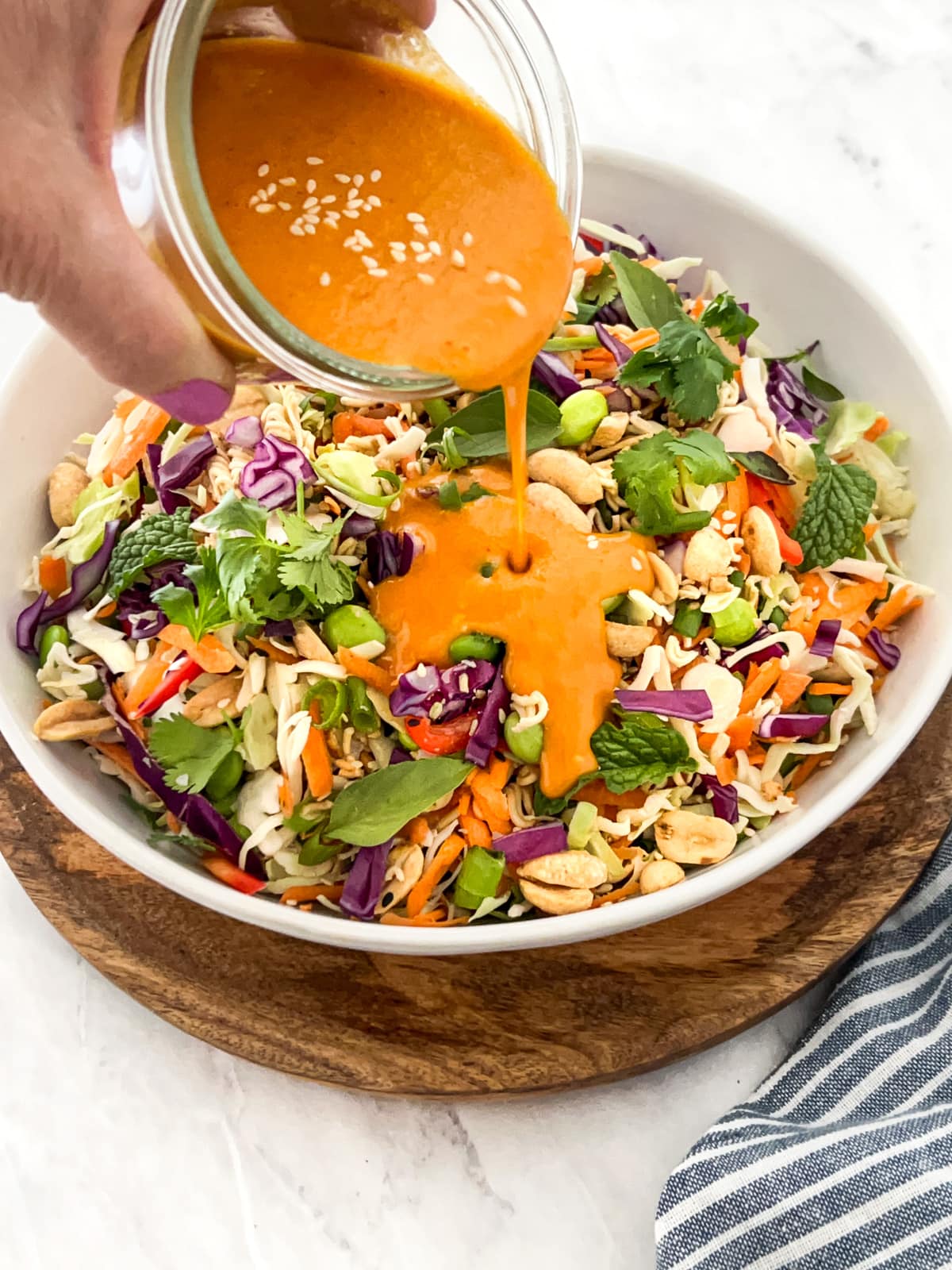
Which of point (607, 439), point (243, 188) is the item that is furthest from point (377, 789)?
point (243, 188)

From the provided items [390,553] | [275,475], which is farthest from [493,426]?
[275,475]

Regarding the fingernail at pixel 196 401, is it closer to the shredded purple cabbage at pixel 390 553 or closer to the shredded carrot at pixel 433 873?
the shredded purple cabbage at pixel 390 553

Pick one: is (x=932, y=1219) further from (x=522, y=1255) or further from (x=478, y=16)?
(x=478, y=16)

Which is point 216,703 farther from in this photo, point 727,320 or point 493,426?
point 727,320

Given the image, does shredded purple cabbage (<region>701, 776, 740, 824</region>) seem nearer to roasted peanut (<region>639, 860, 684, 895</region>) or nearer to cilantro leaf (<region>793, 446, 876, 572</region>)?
roasted peanut (<region>639, 860, 684, 895</region>)

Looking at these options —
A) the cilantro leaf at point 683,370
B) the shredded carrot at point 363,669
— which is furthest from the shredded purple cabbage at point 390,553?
the cilantro leaf at point 683,370

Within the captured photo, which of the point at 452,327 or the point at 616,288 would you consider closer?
the point at 452,327

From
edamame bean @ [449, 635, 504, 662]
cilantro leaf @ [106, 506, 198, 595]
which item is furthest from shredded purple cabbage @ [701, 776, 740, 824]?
cilantro leaf @ [106, 506, 198, 595]
